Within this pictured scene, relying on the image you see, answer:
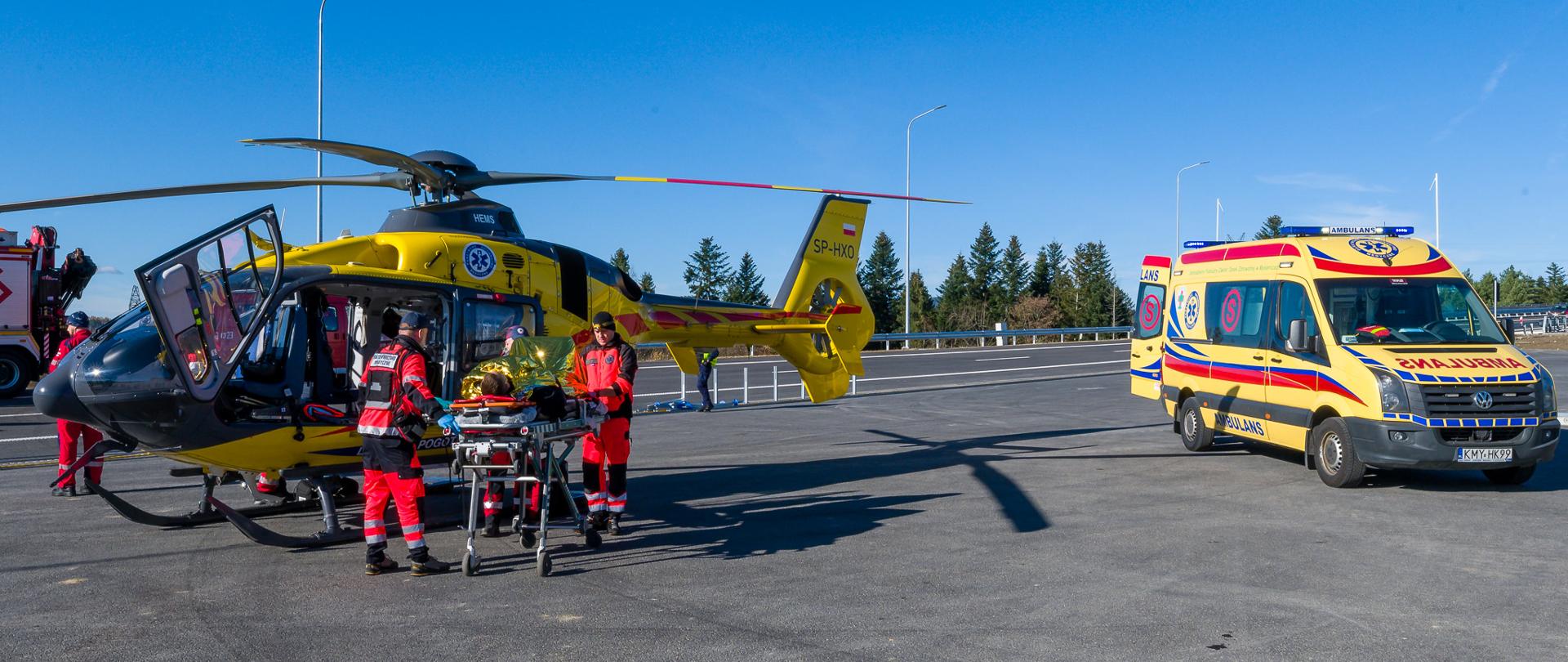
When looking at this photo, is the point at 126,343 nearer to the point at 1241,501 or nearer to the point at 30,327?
the point at 1241,501

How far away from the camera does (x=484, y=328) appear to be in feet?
29.0

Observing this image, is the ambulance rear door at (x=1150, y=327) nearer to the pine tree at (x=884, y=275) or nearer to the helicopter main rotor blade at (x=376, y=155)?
the helicopter main rotor blade at (x=376, y=155)

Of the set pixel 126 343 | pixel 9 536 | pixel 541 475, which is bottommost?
pixel 9 536

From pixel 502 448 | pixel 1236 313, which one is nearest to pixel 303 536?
pixel 502 448

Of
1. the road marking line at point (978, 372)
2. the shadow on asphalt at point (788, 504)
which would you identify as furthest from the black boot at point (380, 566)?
the road marking line at point (978, 372)

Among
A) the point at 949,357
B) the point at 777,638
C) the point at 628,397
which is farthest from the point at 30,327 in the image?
the point at 949,357

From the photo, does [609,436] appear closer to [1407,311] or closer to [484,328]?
[484,328]

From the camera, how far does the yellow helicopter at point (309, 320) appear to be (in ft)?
22.0

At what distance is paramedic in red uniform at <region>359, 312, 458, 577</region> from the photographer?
666 cm

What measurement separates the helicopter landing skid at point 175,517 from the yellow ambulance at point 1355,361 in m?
9.54

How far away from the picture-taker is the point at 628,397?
8125mm

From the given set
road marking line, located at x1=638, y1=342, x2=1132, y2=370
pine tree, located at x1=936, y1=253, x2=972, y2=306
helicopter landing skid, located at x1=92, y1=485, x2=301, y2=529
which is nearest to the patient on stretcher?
helicopter landing skid, located at x1=92, y1=485, x2=301, y2=529

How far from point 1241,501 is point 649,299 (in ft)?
20.7

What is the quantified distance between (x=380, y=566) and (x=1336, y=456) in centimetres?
849
